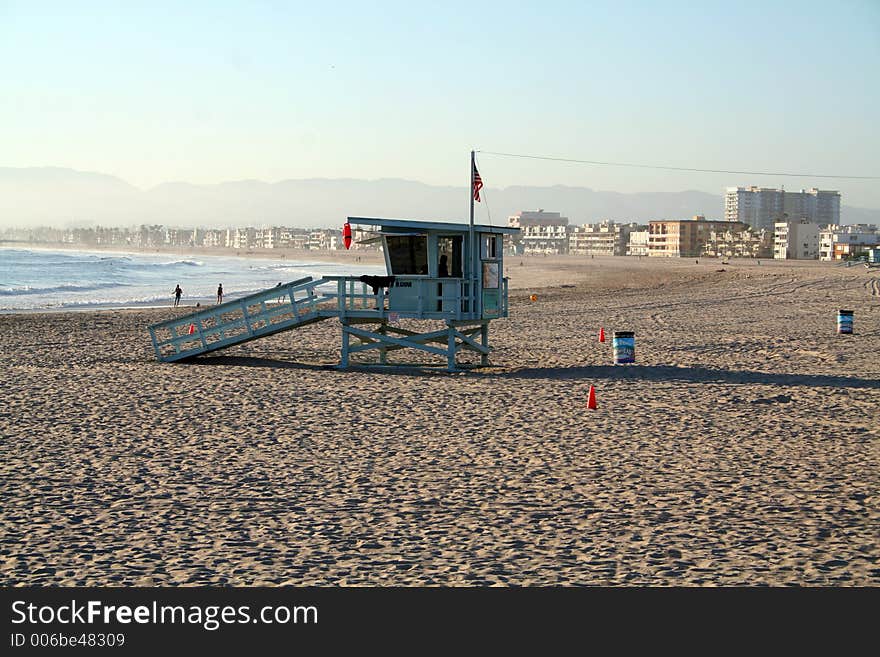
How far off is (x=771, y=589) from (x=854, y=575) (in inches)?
32.9

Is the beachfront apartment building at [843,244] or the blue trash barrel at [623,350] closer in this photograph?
the blue trash barrel at [623,350]

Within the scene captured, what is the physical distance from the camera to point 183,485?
37.8ft

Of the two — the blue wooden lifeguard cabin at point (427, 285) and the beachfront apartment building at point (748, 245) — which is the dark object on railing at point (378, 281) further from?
the beachfront apartment building at point (748, 245)

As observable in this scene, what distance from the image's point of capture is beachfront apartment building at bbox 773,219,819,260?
186375 millimetres

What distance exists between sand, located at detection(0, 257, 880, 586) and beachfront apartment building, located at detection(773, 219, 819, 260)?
17179cm

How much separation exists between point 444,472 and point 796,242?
18708cm

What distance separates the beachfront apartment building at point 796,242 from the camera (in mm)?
186375

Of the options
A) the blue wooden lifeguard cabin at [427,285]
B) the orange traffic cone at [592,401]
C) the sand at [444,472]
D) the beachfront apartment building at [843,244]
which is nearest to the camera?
the sand at [444,472]

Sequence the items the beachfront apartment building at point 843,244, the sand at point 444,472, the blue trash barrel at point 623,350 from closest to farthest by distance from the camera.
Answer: the sand at point 444,472
the blue trash barrel at point 623,350
the beachfront apartment building at point 843,244

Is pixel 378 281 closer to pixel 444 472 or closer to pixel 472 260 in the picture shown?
pixel 472 260

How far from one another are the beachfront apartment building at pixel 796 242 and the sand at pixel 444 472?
171788mm

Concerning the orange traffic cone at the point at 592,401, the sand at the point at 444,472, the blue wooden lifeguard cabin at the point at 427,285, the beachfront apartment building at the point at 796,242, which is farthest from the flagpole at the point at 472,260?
the beachfront apartment building at the point at 796,242

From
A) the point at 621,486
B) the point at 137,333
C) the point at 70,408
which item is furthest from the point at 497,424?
the point at 137,333

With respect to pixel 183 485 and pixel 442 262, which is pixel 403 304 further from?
pixel 183 485
